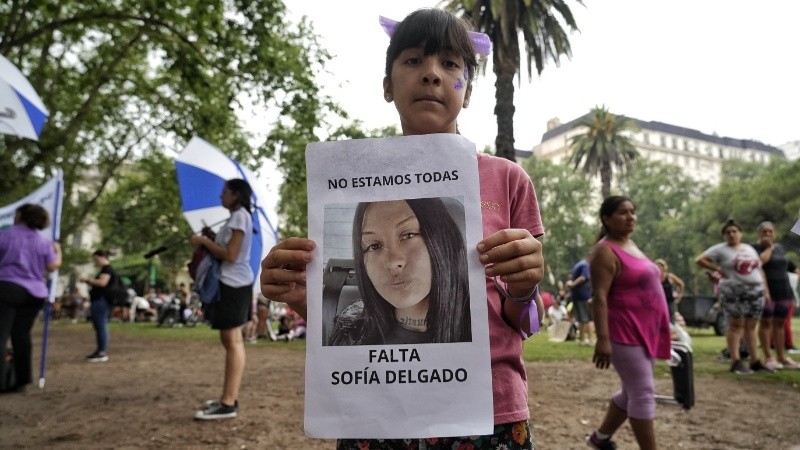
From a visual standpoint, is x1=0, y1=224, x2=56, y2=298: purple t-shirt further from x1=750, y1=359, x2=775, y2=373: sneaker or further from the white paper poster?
x1=750, y1=359, x2=775, y2=373: sneaker

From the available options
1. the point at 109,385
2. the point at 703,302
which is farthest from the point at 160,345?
the point at 703,302

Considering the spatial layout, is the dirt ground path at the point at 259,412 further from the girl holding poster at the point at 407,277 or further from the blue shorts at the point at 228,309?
the girl holding poster at the point at 407,277

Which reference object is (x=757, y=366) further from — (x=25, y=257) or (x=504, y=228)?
(x=25, y=257)

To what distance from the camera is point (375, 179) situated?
1157mm

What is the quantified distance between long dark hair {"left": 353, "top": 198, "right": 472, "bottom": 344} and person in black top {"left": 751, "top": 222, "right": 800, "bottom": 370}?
8043 mm

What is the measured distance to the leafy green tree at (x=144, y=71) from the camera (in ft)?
31.9

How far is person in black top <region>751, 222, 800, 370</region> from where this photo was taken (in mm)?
7637

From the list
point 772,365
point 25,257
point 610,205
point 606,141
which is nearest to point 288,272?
point 610,205

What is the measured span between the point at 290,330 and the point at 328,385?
14.3 meters

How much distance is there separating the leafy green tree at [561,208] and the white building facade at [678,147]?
3457 centimetres

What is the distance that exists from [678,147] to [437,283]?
99.3 meters

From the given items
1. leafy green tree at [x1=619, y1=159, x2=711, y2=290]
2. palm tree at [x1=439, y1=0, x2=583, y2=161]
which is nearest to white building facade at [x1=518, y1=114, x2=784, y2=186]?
leafy green tree at [x1=619, y1=159, x2=711, y2=290]

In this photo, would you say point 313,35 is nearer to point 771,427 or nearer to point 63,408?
point 63,408

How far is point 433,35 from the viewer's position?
1418 mm
